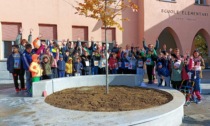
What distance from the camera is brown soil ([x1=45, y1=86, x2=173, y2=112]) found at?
→ 702cm

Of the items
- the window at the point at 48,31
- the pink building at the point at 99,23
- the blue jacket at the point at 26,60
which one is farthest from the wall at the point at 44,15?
the blue jacket at the point at 26,60

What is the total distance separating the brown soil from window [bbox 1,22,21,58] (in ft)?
27.2

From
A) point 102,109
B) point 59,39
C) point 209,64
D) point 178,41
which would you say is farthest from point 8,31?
point 209,64

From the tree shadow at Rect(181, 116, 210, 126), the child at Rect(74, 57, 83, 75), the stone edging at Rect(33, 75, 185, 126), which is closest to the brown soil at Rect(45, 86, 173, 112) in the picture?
the stone edging at Rect(33, 75, 185, 126)

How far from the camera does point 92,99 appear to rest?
7762 mm

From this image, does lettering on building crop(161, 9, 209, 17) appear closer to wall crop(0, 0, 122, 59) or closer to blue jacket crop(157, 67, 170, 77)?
wall crop(0, 0, 122, 59)

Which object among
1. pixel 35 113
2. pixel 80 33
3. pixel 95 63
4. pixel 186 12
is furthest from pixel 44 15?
pixel 186 12

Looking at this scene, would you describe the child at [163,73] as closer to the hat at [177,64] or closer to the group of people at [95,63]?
the group of people at [95,63]

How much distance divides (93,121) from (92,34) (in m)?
13.4

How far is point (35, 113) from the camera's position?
6.38m

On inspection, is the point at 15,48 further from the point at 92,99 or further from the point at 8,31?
the point at 8,31

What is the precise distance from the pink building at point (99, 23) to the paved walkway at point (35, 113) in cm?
824

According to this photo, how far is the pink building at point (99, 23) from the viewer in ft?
52.8

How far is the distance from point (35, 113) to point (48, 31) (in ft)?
37.7
